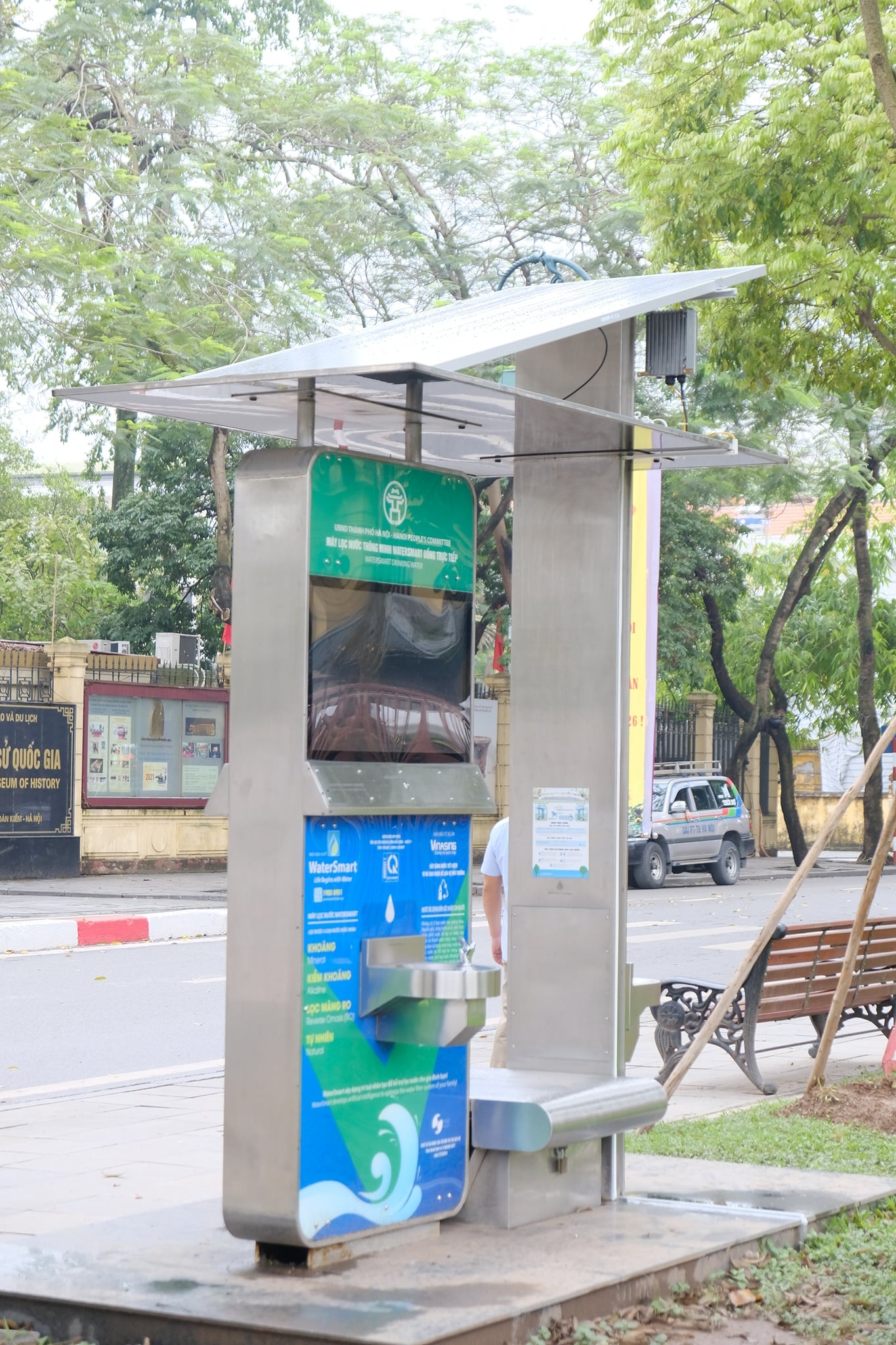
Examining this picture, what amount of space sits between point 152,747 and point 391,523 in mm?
20449

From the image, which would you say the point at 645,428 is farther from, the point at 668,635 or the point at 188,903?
the point at 668,635

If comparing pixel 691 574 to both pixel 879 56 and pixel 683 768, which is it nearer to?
pixel 683 768

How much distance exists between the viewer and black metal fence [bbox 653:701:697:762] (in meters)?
34.6

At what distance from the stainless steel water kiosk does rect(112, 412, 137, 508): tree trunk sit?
38.2 ft

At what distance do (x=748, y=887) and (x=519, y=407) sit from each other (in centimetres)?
2236

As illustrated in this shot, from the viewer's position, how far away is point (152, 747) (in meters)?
25.1

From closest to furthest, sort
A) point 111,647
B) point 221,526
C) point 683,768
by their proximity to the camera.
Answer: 1. point 111,647
2. point 221,526
3. point 683,768

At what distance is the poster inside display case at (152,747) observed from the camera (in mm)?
24297

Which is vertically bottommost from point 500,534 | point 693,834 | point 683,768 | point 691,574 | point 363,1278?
point 363,1278

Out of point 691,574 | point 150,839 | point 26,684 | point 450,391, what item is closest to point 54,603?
point 26,684

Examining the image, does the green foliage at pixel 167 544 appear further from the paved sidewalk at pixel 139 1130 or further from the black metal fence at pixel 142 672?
the paved sidewalk at pixel 139 1130

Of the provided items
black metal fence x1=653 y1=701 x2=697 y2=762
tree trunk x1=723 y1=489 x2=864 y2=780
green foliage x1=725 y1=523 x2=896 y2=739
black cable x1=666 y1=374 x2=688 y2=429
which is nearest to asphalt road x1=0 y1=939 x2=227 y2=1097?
black cable x1=666 y1=374 x2=688 y2=429

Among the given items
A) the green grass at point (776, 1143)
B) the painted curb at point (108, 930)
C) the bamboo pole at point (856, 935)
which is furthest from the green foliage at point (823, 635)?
the green grass at point (776, 1143)

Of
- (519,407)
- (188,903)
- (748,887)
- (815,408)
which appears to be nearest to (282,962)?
(519,407)
